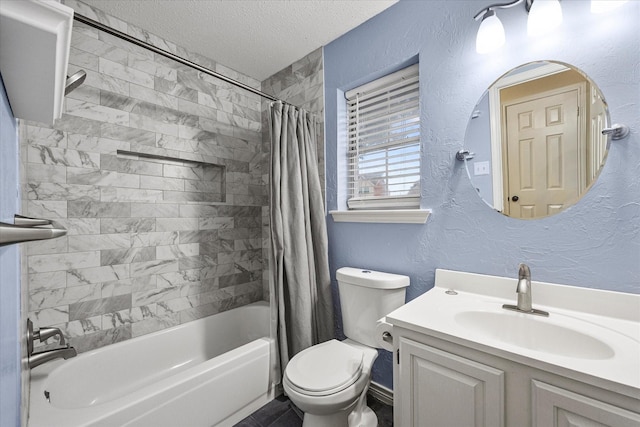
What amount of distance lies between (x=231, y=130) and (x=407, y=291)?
1926mm

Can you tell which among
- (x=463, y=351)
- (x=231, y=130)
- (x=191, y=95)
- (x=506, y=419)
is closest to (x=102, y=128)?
(x=191, y=95)

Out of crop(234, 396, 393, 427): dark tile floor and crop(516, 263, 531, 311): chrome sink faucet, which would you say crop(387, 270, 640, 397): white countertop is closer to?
crop(516, 263, 531, 311): chrome sink faucet

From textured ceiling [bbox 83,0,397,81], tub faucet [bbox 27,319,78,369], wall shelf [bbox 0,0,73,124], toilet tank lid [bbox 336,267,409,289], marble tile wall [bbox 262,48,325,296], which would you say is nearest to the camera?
wall shelf [bbox 0,0,73,124]

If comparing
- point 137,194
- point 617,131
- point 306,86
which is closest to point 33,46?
point 617,131

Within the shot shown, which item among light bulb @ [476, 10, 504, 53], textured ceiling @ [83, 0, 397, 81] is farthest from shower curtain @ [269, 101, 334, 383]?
light bulb @ [476, 10, 504, 53]

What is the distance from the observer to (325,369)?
4.57 feet

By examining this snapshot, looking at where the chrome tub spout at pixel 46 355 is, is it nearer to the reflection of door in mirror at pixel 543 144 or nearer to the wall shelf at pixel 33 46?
the wall shelf at pixel 33 46

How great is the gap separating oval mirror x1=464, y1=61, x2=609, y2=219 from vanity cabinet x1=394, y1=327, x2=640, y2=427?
734 mm

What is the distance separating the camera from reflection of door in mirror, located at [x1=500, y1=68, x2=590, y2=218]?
1168mm

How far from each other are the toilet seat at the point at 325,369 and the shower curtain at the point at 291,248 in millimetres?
335

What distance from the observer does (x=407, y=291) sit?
1667mm

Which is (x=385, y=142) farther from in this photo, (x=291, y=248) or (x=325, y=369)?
(x=325, y=369)

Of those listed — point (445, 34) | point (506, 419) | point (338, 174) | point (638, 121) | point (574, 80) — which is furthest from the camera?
point (338, 174)

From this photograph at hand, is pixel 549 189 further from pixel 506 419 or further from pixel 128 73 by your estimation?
pixel 128 73
